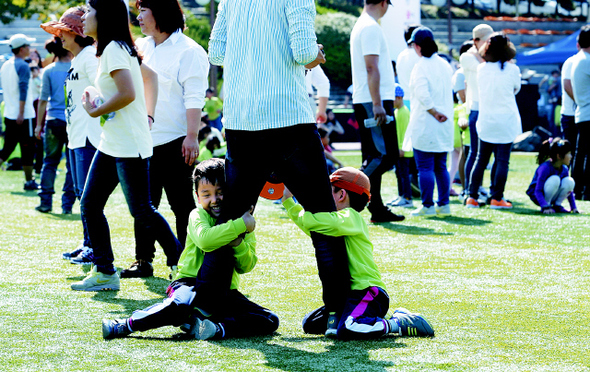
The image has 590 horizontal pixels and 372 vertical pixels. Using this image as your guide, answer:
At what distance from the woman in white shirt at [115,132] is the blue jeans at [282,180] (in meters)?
1.07

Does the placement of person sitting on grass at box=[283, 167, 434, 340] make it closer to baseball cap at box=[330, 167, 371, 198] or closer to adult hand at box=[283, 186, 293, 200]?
adult hand at box=[283, 186, 293, 200]

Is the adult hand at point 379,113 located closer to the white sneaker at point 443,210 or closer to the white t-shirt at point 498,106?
the white sneaker at point 443,210

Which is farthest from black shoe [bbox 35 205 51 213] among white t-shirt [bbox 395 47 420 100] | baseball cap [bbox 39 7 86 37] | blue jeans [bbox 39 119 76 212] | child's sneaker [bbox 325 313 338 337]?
child's sneaker [bbox 325 313 338 337]

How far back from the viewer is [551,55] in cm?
2195

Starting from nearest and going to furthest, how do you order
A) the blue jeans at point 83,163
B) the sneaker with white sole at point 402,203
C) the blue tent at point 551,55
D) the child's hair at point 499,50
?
the blue jeans at point 83,163
the child's hair at point 499,50
the sneaker with white sole at point 402,203
the blue tent at point 551,55

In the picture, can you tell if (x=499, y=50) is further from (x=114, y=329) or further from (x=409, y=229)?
(x=114, y=329)

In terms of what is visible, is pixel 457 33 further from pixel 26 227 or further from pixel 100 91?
pixel 100 91

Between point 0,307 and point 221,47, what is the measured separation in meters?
1.81

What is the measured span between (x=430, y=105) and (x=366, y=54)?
1156 mm

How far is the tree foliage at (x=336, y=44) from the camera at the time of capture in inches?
1139

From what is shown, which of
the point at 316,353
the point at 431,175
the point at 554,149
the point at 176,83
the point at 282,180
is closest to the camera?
the point at 316,353

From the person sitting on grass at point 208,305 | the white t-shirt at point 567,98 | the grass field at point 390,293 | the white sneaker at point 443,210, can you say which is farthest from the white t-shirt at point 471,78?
the person sitting on grass at point 208,305

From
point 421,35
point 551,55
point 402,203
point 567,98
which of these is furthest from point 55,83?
point 551,55

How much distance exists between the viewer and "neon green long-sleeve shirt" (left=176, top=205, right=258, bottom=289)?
3.54 meters
